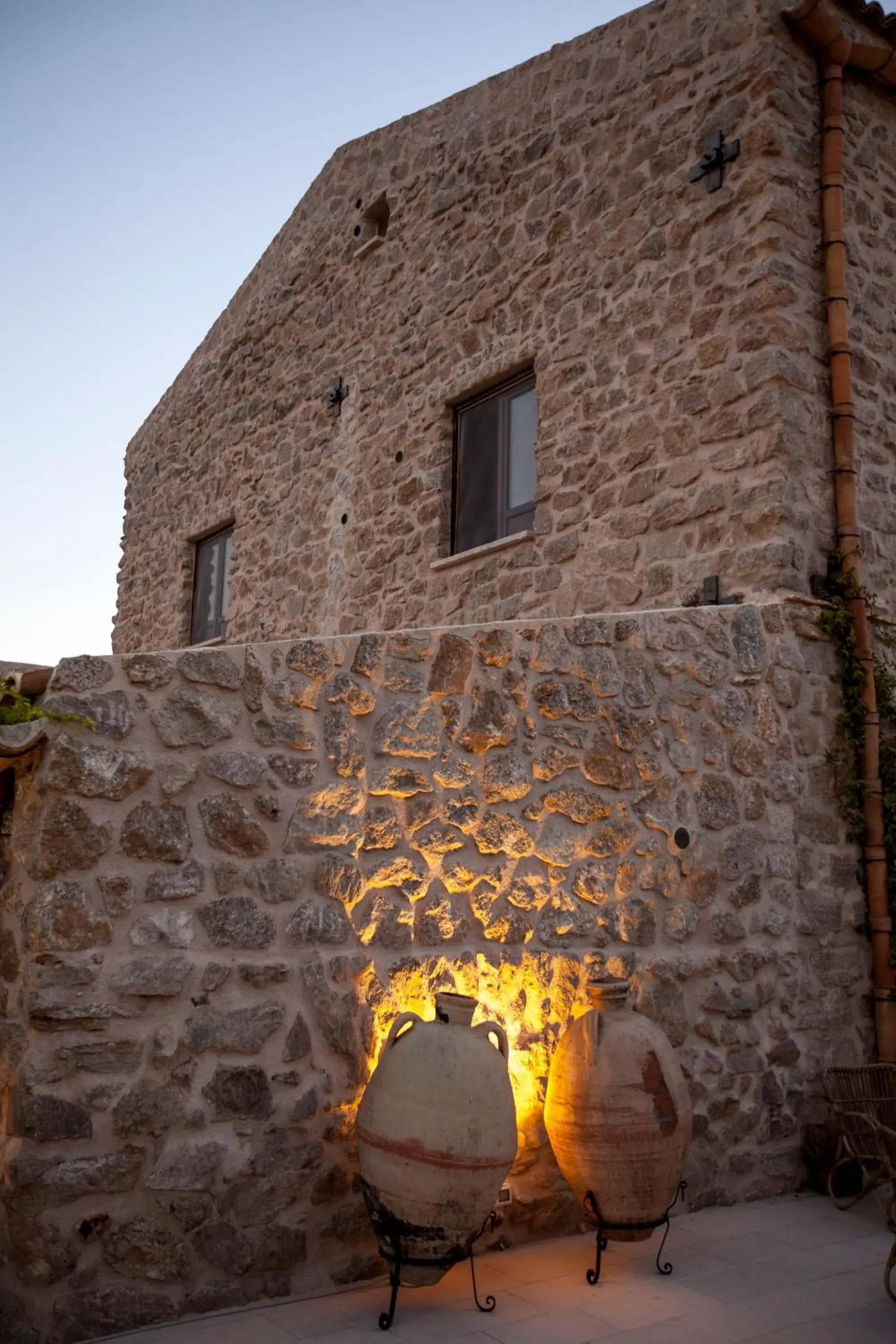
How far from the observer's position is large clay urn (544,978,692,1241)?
364cm

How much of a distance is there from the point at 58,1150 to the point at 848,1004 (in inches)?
139

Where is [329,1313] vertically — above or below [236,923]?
below

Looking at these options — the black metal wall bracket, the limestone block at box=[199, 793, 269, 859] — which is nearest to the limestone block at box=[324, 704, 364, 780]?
the limestone block at box=[199, 793, 269, 859]

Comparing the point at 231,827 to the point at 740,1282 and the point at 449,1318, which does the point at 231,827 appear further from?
the point at 740,1282

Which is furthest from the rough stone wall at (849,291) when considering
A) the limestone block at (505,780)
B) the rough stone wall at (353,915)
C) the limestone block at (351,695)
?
the limestone block at (351,695)

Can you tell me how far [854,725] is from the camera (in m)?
5.23

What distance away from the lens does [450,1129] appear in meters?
3.27

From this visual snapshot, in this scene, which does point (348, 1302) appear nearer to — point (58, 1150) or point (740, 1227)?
point (58, 1150)

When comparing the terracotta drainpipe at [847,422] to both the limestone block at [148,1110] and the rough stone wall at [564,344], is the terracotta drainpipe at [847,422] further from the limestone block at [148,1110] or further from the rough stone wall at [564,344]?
the limestone block at [148,1110]

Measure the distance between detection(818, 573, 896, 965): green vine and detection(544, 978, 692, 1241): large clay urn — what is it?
186 cm

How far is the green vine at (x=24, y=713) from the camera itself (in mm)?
3207

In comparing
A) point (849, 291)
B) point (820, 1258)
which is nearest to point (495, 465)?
point (849, 291)

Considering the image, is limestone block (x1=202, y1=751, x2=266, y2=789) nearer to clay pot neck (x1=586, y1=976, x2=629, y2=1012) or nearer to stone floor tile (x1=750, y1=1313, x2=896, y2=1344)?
clay pot neck (x1=586, y1=976, x2=629, y2=1012)

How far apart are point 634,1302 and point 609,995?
3.09 feet
